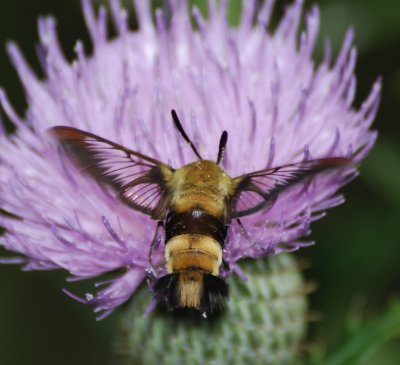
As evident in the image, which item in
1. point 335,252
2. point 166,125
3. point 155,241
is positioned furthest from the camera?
point 335,252

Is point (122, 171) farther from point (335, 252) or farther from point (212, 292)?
point (335, 252)

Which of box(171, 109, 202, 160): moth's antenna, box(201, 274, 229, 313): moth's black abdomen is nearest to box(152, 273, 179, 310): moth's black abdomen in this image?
box(201, 274, 229, 313): moth's black abdomen

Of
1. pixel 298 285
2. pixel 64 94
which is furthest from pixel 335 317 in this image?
pixel 64 94

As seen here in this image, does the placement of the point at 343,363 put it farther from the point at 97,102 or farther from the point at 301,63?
the point at 97,102

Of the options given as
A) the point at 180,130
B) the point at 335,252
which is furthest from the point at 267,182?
the point at 335,252

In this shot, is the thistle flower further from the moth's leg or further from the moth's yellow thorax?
the moth's yellow thorax

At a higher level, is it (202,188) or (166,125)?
(166,125)

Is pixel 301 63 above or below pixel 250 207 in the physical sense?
above
